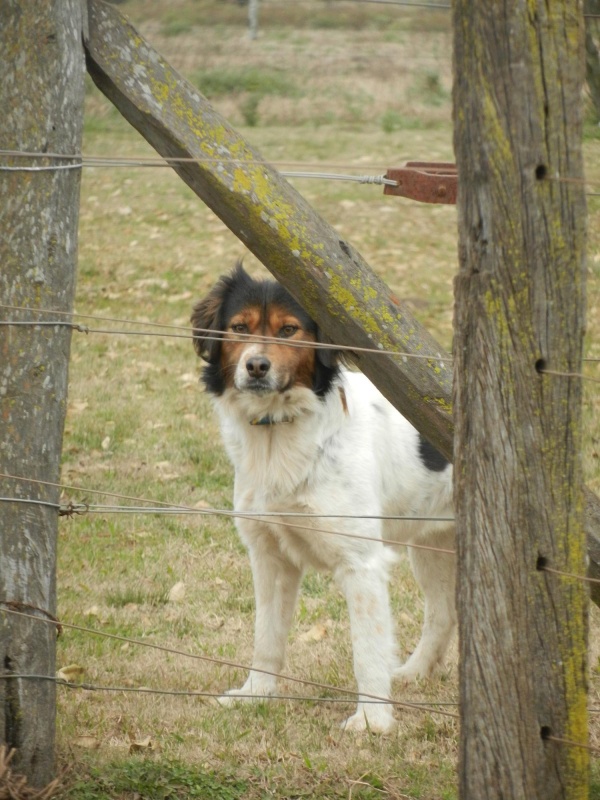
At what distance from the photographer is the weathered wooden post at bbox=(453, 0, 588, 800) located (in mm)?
2227

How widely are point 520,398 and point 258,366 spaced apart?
83.4 inches

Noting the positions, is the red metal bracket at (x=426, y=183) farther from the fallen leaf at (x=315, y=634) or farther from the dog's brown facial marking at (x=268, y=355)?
the fallen leaf at (x=315, y=634)

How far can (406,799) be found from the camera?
345 cm

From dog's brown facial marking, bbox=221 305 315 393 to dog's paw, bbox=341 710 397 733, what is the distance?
1.44 meters

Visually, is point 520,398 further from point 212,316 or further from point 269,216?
point 212,316

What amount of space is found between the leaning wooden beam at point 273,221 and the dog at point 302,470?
1274 millimetres

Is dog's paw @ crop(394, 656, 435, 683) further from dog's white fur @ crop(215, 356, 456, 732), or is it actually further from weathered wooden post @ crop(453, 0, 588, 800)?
weathered wooden post @ crop(453, 0, 588, 800)

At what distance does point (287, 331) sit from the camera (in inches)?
177

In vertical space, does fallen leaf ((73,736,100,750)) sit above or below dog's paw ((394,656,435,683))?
below

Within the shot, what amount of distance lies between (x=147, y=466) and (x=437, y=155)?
29.2 ft

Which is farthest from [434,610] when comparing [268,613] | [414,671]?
[268,613]

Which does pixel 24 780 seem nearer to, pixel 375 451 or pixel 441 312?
pixel 375 451

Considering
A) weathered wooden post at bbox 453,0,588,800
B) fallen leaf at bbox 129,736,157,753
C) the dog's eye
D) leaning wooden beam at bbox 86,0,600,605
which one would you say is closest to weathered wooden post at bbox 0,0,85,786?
leaning wooden beam at bbox 86,0,600,605

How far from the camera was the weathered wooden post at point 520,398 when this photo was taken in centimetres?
223
